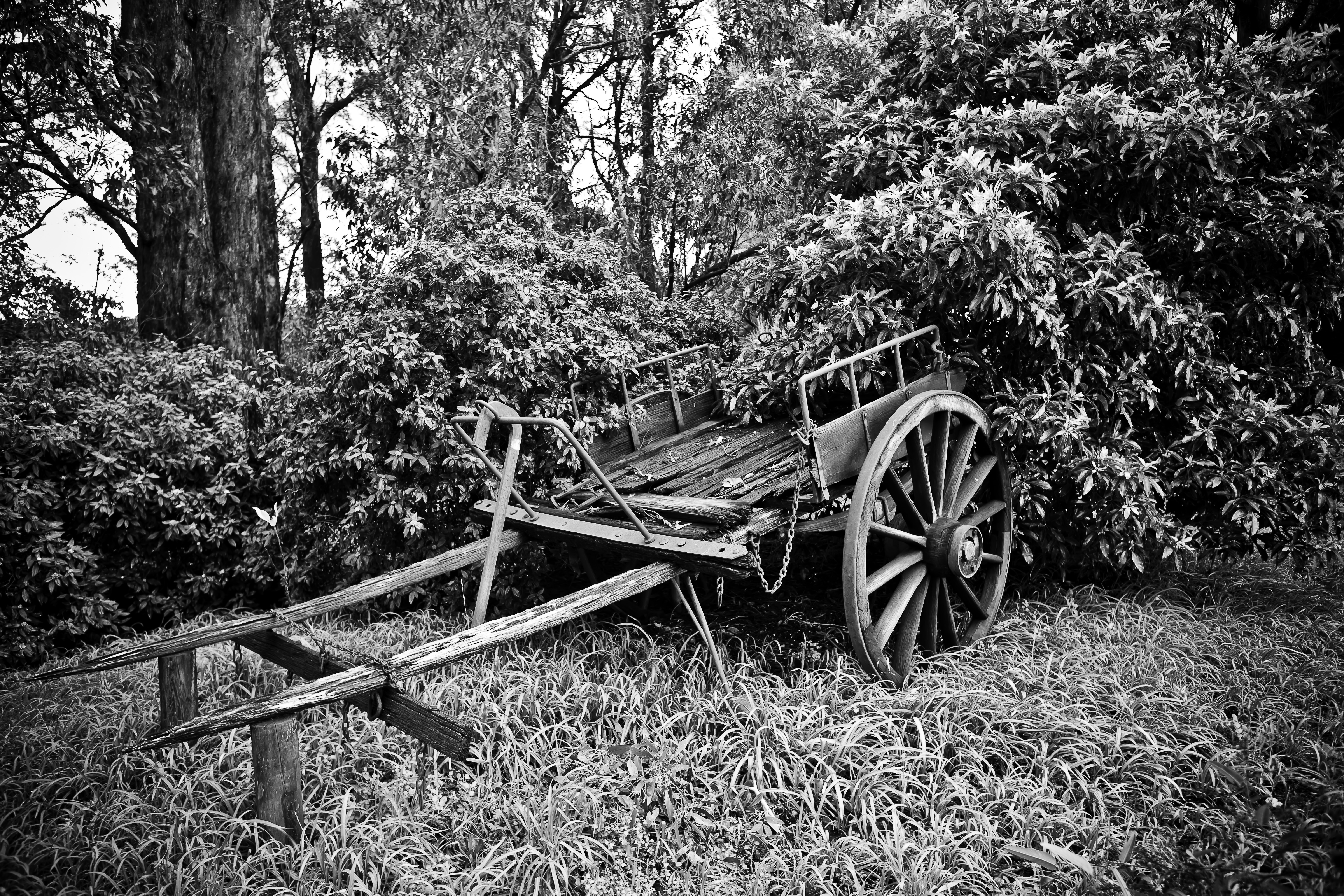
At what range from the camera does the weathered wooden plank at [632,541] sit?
12.0ft

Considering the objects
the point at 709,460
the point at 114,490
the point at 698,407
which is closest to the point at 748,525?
the point at 709,460

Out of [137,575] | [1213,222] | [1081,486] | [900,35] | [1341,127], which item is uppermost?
[900,35]

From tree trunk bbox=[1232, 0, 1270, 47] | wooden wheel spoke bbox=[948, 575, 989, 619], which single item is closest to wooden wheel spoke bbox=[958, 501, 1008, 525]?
wooden wheel spoke bbox=[948, 575, 989, 619]

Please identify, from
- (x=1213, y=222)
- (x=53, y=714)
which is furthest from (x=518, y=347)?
(x=1213, y=222)

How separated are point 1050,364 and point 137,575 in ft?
19.4

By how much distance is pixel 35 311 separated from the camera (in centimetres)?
818

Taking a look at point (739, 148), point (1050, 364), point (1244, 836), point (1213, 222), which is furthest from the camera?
point (739, 148)

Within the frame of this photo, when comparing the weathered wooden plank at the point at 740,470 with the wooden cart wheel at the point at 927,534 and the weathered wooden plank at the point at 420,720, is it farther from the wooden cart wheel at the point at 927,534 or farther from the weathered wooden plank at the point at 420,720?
the weathered wooden plank at the point at 420,720

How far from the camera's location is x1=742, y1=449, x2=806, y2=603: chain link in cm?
374

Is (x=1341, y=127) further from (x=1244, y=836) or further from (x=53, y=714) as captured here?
(x=53, y=714)

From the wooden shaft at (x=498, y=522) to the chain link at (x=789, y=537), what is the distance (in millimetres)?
982

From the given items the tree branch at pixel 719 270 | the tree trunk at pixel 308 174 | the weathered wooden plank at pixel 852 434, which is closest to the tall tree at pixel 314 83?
the tree trunk at pixel 308 174

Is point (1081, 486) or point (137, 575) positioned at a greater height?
point (1081, 486)

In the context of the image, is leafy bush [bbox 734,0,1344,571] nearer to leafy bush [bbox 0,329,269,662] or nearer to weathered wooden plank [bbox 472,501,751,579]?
weathered wooden plank [bbox 472,501,751,579]
